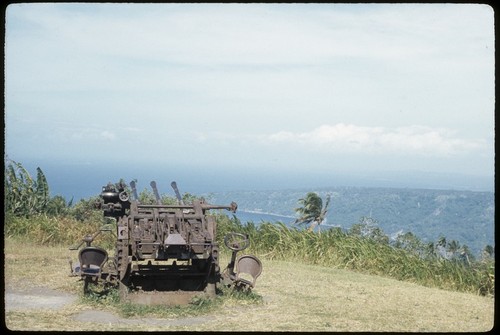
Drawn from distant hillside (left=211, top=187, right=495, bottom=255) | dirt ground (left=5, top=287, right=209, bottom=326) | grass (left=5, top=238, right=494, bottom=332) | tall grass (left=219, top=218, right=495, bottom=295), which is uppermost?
tall grass (left=219, top=218, right=495, bottom=295)

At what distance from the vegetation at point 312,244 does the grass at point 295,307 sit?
0.71 meters

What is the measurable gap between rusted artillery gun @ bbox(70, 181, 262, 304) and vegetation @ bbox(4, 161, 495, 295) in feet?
17.3

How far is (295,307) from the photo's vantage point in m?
11.4

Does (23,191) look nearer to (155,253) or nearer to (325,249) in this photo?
(325,249)

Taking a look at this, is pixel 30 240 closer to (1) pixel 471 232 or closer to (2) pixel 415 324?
(2) pixel 415 324

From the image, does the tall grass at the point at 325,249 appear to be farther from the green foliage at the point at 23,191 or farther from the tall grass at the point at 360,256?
the green foliage at the point at 23,191

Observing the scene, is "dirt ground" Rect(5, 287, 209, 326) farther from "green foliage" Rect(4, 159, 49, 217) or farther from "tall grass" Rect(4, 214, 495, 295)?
"green foliage" Rect(4, 159, 49, 217)

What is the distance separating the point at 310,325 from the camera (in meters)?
10.1

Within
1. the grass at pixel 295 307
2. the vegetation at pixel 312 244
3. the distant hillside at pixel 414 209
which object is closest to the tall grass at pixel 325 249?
the vegetation at pixel 312 244

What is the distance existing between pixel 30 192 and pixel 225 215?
512 centimetres

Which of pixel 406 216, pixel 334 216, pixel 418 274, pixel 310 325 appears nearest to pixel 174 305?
pixel 310 325

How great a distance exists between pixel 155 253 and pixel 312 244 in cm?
772

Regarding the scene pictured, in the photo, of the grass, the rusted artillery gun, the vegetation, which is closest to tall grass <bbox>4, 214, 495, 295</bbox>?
the vegetation

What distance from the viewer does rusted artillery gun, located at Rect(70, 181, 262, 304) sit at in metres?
10.2
